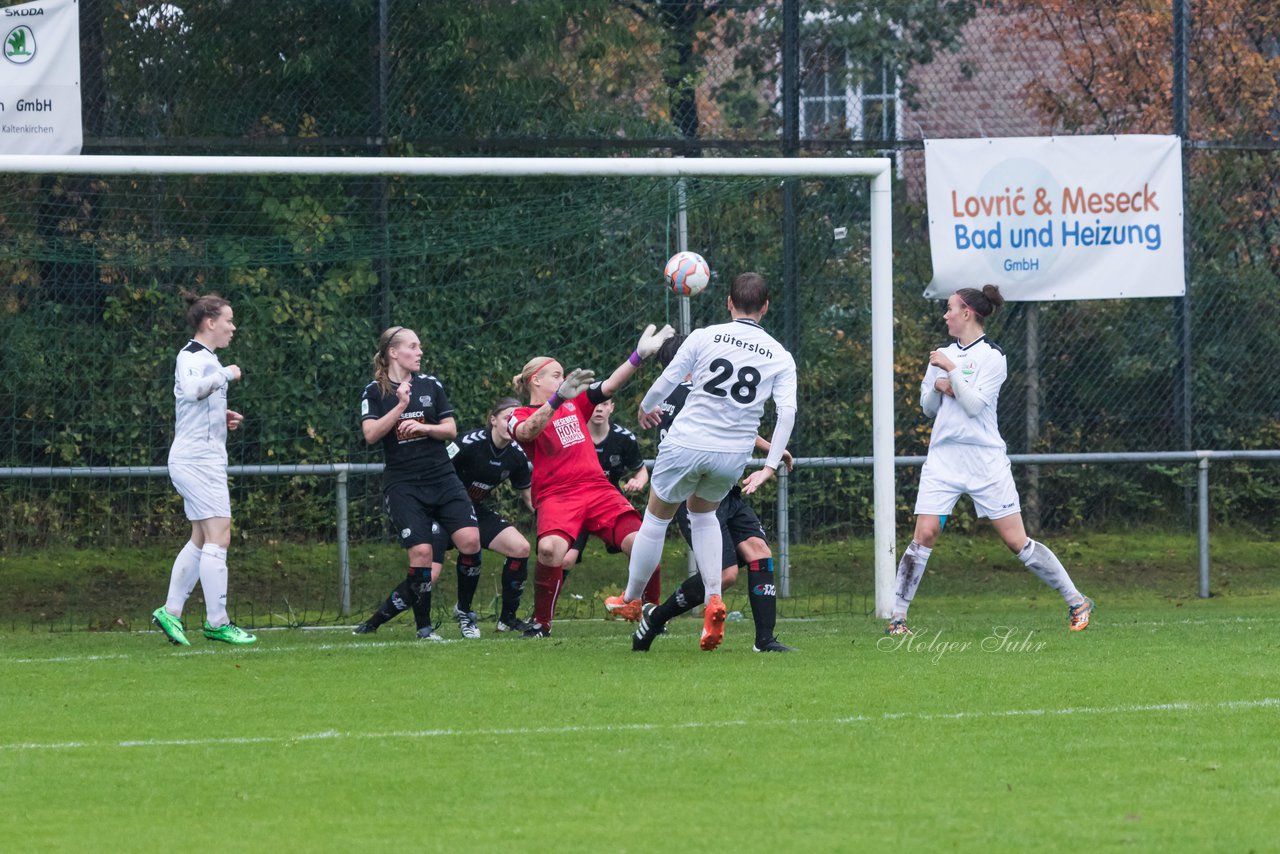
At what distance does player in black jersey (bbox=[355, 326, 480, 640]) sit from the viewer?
9750 mm

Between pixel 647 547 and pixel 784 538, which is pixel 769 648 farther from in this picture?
pixel 784 538

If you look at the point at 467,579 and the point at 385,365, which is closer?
the point at 385,365

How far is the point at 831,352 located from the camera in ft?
41.5

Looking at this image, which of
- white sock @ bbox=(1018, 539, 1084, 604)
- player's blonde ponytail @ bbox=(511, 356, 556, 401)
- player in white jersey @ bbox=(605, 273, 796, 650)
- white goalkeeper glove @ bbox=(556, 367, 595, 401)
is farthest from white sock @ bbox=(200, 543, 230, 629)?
white sock @ bbox=(1018, 539, 1084, 604)

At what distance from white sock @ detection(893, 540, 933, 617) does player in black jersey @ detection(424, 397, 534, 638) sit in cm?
215

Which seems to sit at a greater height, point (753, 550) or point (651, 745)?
point (753, 550)

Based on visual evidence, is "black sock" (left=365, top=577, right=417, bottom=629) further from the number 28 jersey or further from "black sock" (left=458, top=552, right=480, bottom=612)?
the number 28 jersey

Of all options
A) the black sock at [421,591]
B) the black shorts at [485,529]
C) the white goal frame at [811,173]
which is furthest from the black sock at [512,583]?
the white goal frame at [811,173]

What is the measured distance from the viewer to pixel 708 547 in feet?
28.1

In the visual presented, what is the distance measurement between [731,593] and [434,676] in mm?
5148

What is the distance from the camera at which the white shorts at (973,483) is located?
9.73 m


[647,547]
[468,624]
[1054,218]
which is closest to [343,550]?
[468,624]

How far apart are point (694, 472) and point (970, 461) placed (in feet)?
6.84

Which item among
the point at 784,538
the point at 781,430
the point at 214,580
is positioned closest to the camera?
the point at 781,430
